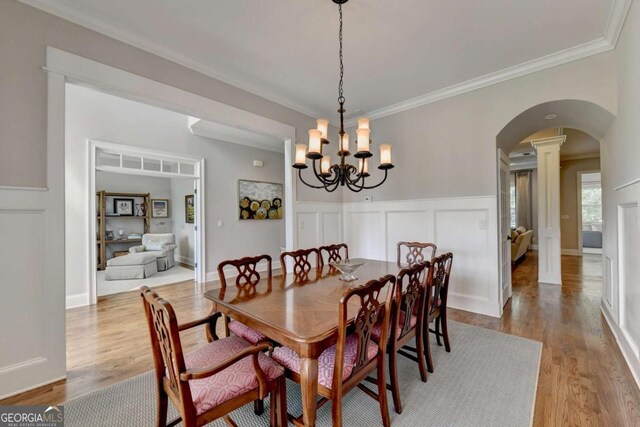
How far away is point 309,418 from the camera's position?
1.25 meters

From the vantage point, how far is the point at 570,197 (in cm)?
746

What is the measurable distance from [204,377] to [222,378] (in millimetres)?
198

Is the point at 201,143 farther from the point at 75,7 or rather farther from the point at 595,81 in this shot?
the point at 595,81

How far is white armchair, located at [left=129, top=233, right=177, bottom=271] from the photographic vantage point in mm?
6027

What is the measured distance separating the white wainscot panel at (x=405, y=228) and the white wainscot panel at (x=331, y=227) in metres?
0.82

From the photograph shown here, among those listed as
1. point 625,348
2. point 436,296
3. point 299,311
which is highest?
point 299,311

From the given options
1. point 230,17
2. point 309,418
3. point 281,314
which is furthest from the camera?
point 230,17

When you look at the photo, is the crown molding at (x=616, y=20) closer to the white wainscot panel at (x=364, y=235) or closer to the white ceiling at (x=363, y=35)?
the white ceiling at (x=363, y=35)

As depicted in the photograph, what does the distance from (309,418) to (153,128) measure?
15.5 ft

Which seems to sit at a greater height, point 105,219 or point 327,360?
point 105,219

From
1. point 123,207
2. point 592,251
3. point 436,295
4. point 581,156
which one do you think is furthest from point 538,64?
point 123,207

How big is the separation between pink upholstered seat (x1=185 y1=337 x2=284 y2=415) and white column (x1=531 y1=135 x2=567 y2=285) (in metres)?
5.13

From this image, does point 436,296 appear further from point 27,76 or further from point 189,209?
point 189,209

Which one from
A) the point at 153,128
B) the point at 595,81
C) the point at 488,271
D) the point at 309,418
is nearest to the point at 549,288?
the point at 488,271
